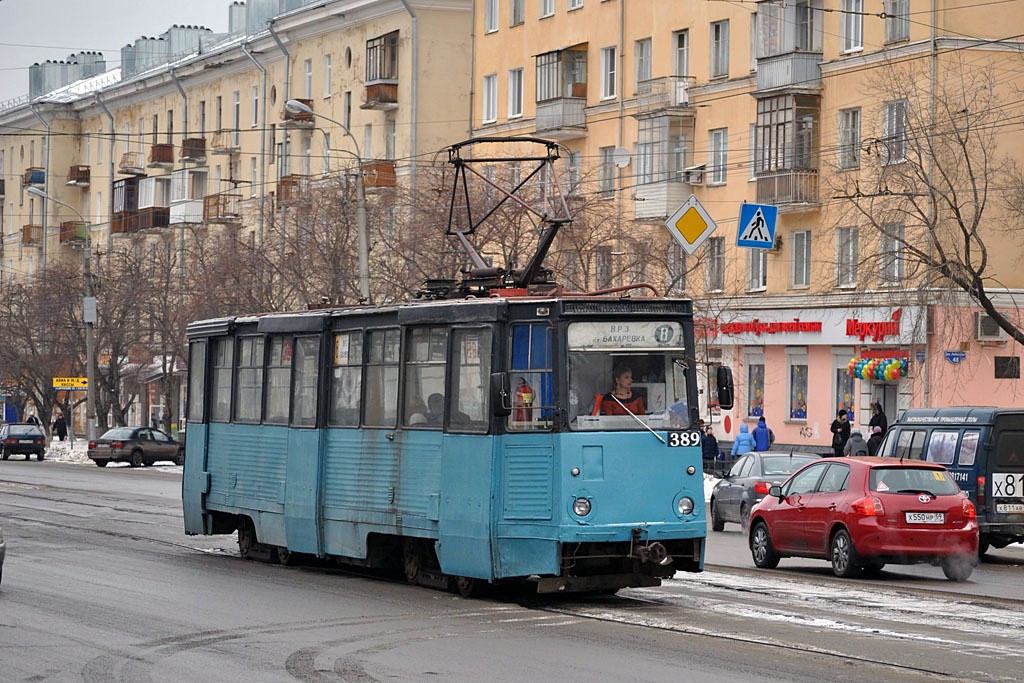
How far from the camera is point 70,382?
69.0m

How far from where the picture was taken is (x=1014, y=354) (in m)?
42.9

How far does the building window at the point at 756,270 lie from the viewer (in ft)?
162

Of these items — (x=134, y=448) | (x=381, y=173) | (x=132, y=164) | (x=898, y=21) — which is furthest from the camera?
(x=132, y=164)

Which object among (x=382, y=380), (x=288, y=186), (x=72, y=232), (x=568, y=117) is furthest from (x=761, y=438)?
(x=72, y=232)

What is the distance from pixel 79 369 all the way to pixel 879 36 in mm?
38991

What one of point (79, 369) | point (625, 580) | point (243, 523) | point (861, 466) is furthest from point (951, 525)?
point (79, 369)

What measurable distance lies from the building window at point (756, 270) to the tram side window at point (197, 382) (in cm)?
2906

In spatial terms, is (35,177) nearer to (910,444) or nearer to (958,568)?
(910,444)

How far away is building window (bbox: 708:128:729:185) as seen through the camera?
166 feet

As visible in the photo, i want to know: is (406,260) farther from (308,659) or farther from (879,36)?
(308,659)

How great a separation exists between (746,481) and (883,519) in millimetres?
8574

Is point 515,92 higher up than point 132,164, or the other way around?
point 132,164

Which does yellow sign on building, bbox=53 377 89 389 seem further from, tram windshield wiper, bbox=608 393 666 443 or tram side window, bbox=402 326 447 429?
tram windshield wiper, bbox=608 393 666 443

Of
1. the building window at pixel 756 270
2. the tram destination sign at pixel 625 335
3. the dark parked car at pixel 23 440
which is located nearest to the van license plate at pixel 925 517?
the tram destination sign at pixel 625 335
